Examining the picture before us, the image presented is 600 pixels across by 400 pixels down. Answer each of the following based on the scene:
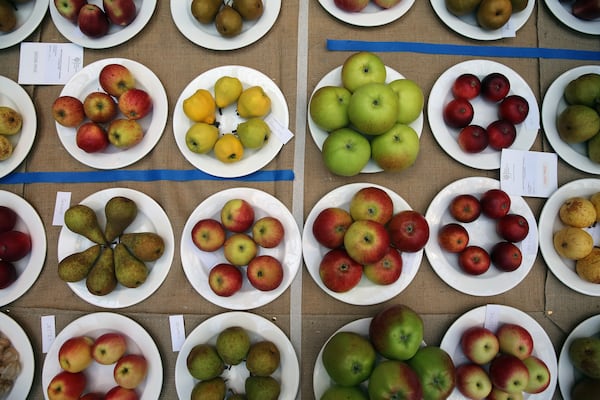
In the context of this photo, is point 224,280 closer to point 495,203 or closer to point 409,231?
point 409,231

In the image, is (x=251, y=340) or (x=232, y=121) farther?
(x=232, y=121)

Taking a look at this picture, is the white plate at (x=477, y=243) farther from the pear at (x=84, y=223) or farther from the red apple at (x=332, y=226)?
the pear at (x=84, y=223)

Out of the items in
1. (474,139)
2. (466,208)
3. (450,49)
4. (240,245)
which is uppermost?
(450,49)

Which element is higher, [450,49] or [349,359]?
[450,49]

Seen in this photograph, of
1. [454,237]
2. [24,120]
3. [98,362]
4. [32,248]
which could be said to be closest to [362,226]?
[454,237]

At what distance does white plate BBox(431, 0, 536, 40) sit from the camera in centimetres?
137

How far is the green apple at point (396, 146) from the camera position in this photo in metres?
1.13

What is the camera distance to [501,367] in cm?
113

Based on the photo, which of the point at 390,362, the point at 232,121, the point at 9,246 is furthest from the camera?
the point at 232,121

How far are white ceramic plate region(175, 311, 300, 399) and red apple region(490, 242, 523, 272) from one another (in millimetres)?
695

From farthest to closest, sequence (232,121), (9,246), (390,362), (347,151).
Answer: (232,121)
(9,246)
(347,151)
(390,362)

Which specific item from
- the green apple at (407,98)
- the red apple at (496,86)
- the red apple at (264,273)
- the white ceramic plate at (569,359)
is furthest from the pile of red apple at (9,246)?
the white ceramic plate at (569,359)

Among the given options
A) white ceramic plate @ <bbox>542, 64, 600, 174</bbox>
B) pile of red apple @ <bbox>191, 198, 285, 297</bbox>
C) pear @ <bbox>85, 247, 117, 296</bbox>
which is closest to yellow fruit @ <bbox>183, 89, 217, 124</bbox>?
pile of red apple @ <bbox>191, 198, 285, 297</bbox>

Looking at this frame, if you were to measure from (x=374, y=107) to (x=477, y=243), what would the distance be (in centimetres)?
59
